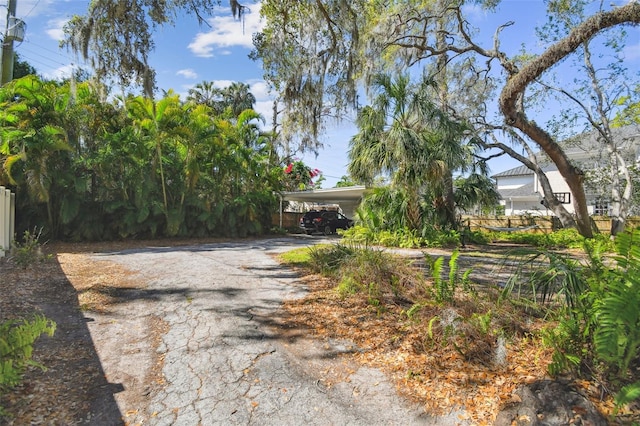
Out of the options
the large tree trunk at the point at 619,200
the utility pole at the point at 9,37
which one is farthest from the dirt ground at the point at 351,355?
the large tree trunk at the point at 619,200

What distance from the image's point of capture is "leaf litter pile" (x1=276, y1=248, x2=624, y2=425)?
287cm

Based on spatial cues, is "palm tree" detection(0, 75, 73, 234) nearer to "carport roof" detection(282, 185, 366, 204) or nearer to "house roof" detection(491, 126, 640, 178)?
"carport roof" detection(282, 185, 366, 204)

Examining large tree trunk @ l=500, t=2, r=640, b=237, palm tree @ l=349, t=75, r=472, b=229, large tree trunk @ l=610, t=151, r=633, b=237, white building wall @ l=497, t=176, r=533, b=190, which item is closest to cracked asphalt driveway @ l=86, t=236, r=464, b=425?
large tree trunk @ l=500, t=2, r=640, b=237

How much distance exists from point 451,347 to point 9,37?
9694mm

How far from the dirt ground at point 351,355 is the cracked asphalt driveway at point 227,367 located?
129 mm

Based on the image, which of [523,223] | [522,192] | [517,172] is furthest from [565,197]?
[523,223]

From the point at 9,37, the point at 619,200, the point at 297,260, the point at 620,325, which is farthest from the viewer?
the point at 619,200

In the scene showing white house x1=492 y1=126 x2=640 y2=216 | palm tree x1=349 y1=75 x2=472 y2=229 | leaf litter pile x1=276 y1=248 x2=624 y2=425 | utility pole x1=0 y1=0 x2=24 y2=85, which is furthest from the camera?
white house x1=492 y1=126 x2=640 y2=216

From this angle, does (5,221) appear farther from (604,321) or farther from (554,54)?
(554,54)

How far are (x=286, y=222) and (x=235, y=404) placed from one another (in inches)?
721

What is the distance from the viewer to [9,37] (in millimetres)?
7562

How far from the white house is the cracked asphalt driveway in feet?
50.5

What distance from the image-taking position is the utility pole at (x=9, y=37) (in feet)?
24.8

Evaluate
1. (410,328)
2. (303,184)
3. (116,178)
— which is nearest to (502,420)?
(410,328)
